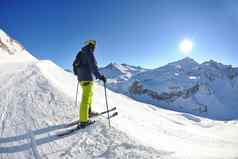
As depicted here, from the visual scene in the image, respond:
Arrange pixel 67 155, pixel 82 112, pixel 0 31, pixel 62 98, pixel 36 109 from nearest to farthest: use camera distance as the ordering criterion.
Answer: pixel 67 155, pixel 82 112, pixel 36 109, pixel 62 98, pixel 0 31

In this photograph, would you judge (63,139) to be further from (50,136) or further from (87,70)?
(87,70)

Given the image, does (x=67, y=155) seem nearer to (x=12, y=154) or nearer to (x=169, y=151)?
(x=12, y=154)

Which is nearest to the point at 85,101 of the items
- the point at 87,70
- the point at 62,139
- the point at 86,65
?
the point at 87,70

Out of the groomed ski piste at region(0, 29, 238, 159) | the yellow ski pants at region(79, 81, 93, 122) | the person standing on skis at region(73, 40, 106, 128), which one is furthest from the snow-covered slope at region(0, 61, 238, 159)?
the person standing on skis at region(73, 40, 106, 128)

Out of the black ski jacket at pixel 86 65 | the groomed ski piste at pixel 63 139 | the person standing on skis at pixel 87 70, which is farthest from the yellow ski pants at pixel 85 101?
the groomed ski piste at pixel 63 139

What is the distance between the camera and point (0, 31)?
117 ft

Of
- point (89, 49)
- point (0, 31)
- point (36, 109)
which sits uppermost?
point (0, 31)

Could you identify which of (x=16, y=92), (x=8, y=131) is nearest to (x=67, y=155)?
(x=8, y=131)

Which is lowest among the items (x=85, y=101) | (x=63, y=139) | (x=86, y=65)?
(x=63, y=139)

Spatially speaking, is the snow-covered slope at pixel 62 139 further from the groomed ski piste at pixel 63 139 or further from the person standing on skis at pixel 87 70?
the person standing on skis at pixel 87 70

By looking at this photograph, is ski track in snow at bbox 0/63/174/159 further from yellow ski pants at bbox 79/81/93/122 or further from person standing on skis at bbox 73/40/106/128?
person standing on skis at bbox 73/40/106/128

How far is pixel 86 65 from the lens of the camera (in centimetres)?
770

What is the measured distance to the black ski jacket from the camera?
24.8 ft

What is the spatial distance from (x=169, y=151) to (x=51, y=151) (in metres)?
3.53
